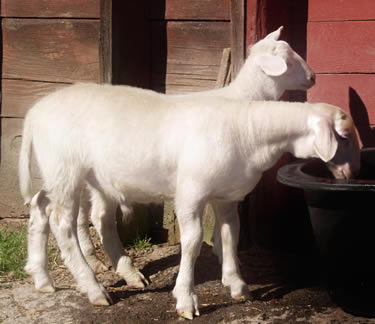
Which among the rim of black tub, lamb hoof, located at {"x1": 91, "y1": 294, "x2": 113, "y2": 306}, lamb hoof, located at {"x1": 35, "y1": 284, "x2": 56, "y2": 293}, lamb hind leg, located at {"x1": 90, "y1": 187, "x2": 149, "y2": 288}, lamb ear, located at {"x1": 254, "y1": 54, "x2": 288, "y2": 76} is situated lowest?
lamb hoof, located at {"x1": 35, "y1": 284, "x2": 56, "y2": 293}

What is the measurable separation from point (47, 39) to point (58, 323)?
2.60 meters

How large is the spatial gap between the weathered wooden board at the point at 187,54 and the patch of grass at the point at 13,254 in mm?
1623

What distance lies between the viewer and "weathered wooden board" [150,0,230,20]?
542 cm

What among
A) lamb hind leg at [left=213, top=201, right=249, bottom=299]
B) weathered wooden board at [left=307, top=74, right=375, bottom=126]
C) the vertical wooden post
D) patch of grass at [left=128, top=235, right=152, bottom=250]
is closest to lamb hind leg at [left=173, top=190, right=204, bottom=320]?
lamb hind leg at [left=213, top=201, right=249, bottom=299]

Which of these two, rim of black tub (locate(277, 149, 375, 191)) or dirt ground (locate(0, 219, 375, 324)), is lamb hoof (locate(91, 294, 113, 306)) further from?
rim of black tub (locate(277, 149, 375, 191))

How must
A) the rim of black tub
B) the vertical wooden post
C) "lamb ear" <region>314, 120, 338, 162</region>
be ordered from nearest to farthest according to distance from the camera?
the rim of black tub, "lamb ear" <region>314, 120, 338, 162</region>, the vertical wooden post

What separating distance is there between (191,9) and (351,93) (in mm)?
1383

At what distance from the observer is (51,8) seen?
19.1 ft

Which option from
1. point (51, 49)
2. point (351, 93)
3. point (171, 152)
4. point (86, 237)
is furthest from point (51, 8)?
point (351, 93)

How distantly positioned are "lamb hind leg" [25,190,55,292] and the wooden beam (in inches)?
66.0

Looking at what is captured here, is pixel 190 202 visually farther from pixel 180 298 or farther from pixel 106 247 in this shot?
pixel 106 247

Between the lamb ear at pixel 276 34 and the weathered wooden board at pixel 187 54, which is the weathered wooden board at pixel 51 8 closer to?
the weathered wooden board at pixel 187 54

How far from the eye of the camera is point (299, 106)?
4.09m

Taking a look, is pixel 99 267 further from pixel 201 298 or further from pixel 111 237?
pixel 201 298
